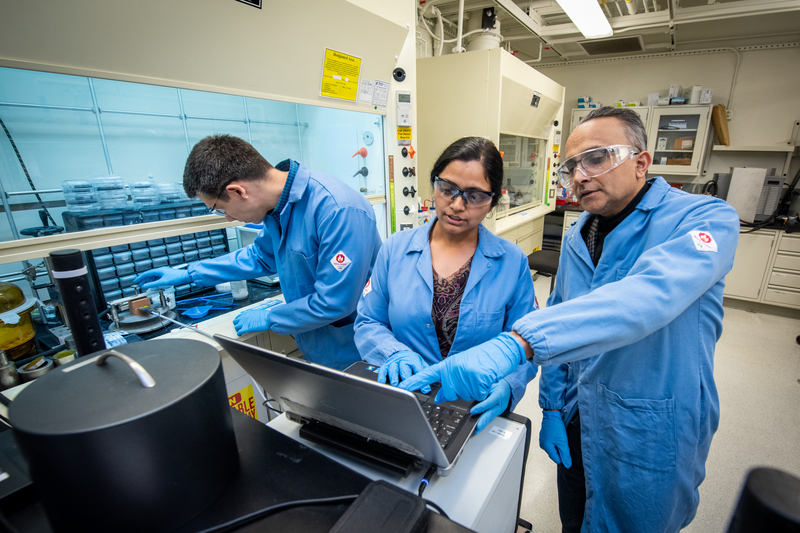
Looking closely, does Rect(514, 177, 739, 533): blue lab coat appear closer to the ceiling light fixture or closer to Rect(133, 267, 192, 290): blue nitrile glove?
Rect(133, 267, 192, 290): blue nitrile glove

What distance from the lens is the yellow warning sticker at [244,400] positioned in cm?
151

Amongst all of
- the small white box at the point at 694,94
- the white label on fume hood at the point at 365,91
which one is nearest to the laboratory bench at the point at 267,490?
the white label on fume hood at the point at 365,91

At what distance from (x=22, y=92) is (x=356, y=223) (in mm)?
1248

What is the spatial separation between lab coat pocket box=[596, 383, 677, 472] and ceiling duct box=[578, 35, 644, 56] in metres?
4.33

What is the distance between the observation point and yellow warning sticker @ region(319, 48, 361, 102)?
1689mm

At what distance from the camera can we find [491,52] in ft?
8.83

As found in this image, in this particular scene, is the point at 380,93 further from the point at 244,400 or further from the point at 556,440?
the point at 556,440

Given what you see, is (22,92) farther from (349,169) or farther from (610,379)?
(610,379)

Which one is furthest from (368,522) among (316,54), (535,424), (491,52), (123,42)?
(491,52)

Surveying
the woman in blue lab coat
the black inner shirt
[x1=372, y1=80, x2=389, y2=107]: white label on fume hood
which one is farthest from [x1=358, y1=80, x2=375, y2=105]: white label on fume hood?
the black inner shirt

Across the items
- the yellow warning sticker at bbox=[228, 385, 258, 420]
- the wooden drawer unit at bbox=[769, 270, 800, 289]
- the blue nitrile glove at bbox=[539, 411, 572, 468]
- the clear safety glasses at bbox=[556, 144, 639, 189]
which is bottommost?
the wooden drawer unit at bbox=[769, 270, 800, 289]

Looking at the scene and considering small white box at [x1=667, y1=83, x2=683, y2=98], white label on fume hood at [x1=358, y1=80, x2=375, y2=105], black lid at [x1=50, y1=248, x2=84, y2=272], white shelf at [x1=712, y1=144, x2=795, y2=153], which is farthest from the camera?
small white box at [x1=667, y1=83, x2=683, y2=98]

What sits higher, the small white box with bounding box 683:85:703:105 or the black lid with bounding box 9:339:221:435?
the small white box with bounding box 683:85:703:105

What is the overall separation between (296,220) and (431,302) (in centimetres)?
61
